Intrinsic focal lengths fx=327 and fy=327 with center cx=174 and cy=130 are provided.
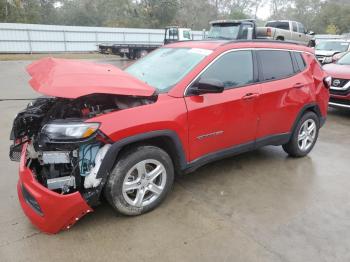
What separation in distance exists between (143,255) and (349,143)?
4641 mm

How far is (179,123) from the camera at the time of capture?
3.34m

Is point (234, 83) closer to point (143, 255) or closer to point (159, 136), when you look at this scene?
point (159, 136)

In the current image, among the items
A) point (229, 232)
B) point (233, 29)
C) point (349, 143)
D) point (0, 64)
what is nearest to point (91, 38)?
point (0, 64)

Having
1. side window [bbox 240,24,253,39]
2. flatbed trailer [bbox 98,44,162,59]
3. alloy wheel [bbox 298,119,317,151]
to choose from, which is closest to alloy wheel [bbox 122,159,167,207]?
alloy wheel [bbox 298,119,317,151]

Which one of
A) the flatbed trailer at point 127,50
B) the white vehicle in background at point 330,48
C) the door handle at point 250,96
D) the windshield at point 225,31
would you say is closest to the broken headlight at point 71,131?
→ the door handle at point 250,96

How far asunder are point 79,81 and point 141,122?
675 mm

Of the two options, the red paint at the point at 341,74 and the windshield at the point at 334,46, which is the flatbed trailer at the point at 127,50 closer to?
the windshield at the point at 334,46

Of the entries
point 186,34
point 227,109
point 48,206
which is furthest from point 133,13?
point 48,206

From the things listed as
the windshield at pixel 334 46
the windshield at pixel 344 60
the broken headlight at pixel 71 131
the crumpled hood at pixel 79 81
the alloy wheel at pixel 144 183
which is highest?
the crumpled hood at pixel 79 81

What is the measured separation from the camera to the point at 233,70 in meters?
3.93

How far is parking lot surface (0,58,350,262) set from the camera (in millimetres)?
2826

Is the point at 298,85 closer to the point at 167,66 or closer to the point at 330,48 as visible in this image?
the point at 167,66

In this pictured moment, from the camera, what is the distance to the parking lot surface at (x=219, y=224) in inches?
111

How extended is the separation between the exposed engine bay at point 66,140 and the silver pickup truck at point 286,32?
1543cm
